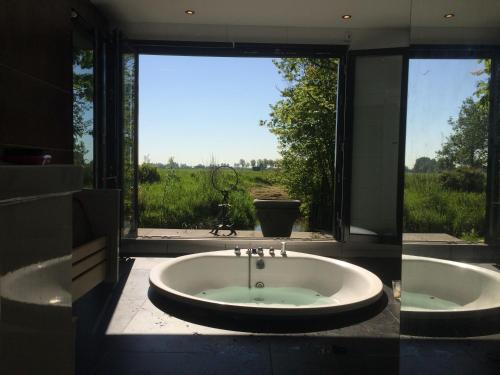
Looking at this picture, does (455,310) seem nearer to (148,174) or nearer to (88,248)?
(88,248)

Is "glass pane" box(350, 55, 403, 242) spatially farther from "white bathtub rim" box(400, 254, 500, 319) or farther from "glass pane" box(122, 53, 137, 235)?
"white bathtub rim" box(400, 254, 500, 319)

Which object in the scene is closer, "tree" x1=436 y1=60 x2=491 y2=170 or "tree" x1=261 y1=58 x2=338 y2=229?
"tree" x1=436 y1=60 x2=491 y2=170

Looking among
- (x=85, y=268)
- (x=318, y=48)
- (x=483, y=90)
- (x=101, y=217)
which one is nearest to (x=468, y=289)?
(x=483, y=90)

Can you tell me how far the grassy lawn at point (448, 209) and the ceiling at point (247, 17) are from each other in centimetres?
296

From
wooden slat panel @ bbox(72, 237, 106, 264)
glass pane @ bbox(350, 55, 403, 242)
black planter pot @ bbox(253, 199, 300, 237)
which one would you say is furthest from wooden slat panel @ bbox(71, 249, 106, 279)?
glass pane @ bbox(350, 55, 403, 242)

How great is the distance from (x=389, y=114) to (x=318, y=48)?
3.48 feet

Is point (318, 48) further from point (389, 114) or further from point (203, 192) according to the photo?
point (203, 192)

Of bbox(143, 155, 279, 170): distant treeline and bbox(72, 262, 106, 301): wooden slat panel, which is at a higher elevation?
bbox(143, 155, 279, 170): distant treeline

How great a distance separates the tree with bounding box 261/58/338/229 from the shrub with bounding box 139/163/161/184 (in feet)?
5.31

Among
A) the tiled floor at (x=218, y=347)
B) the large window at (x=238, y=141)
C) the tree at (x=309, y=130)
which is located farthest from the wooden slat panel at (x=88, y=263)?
the tree at (x=309, y=130)

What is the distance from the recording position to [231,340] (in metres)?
1.95

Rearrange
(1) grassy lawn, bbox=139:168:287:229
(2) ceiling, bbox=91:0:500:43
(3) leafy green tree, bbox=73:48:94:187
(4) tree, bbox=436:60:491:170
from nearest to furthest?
1. (4) tree, bbox=436:60:491:170
2. (3) leafy green tree, bbox=73:48:94:187
3. (2) ceiling, bbox=91:0:500:43
4. (1) grassy lawn, bbox=139:168:287:229

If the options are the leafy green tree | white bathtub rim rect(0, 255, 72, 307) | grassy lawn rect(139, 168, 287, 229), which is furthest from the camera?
grassy lawn rect(139, 168, 287, 229)

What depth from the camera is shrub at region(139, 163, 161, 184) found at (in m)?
4.67
